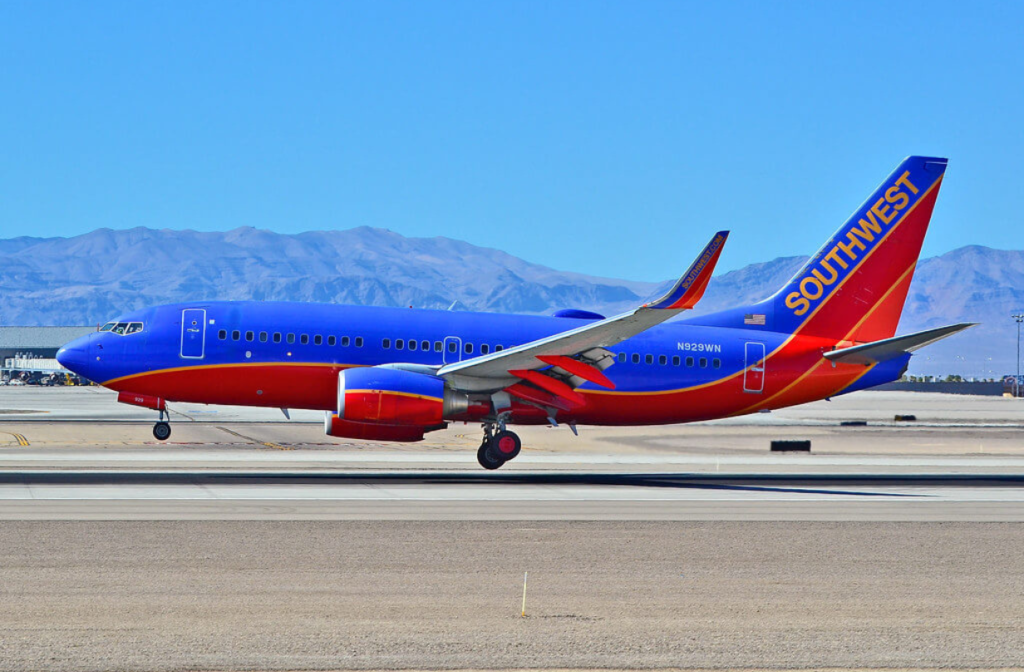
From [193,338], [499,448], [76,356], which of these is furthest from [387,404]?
[76,356]

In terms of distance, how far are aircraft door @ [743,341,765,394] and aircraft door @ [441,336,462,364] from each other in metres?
9.05

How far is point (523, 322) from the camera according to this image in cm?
3741

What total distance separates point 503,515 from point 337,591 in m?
8.79

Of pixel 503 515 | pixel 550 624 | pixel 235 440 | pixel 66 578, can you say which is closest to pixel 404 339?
pixel 503 515

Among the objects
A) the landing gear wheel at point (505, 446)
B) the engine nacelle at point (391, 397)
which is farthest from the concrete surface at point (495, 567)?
the engine nacelle at point (391, 397)

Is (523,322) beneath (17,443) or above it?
above

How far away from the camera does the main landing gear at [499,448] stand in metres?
35.2

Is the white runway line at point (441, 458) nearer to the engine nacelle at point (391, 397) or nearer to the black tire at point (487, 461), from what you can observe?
the black tire at point (487, 461)

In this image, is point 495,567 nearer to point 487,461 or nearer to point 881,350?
point 487,461

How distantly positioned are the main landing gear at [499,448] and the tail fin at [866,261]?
9.93 m

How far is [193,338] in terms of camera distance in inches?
1383

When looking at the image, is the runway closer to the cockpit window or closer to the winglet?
the cockpit window

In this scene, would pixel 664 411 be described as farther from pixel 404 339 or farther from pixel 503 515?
pixel 503 515

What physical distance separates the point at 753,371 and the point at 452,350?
9.55m
